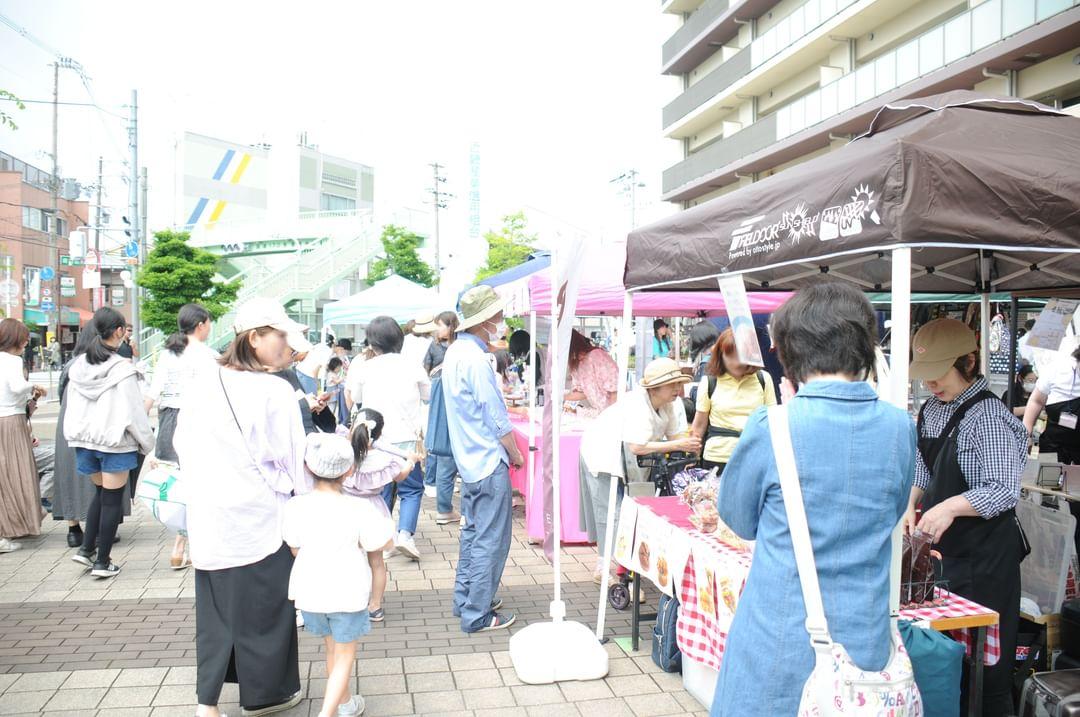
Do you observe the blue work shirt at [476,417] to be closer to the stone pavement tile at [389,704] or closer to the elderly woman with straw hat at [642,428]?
the elderly woman with straw hat at [642,428]

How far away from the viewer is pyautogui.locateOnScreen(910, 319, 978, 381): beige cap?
3.09 m

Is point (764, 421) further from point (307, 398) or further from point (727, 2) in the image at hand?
point (727, 2)

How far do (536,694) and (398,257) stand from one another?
3011 cm

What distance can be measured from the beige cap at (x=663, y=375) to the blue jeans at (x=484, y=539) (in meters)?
0.98

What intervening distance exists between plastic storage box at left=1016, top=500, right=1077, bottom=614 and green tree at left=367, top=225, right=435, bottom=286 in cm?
2966

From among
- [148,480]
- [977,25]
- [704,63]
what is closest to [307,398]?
[148,480]

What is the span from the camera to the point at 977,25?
722 inches

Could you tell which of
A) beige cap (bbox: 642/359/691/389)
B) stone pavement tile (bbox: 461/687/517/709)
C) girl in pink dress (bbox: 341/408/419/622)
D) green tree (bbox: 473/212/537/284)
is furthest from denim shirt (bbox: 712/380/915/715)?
green tree (bbox: 473/212/537/284)

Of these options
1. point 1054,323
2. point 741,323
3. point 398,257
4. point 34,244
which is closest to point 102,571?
point 741,323

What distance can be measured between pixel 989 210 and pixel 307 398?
3828 millimetres

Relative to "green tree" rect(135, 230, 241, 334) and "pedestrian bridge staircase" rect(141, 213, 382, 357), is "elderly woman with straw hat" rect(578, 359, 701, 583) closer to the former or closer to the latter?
"green tree" rect(135, 230, 241, 334)

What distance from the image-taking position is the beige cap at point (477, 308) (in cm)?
466

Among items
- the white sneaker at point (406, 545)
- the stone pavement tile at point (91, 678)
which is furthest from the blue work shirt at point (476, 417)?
the stone pavement tile at point (91, 678)

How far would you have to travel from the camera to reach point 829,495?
1867 millimetres
